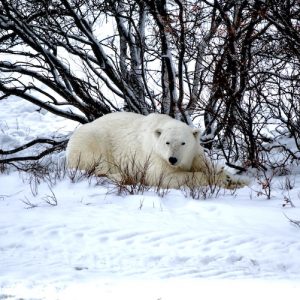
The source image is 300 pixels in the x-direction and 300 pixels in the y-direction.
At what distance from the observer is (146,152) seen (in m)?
6.53

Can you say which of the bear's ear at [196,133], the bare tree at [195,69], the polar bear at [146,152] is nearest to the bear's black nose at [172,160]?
the polar bear at [146,152]

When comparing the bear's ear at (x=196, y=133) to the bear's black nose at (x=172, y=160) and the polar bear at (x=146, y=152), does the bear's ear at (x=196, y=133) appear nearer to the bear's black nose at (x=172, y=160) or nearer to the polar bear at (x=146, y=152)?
the polar bear at (x=146, y=152)

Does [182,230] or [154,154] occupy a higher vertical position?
[154,154]

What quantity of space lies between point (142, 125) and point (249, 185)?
168cm

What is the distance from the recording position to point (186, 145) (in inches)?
239

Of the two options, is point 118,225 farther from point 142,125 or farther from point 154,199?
point 142,125

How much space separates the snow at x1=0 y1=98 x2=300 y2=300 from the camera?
277cm

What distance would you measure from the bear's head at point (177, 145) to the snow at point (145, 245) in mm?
816

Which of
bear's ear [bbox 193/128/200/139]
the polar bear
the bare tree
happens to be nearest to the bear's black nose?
the polar bear

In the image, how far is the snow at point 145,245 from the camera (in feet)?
9.09

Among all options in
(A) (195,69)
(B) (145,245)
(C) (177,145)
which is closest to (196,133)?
(C) (177,145)

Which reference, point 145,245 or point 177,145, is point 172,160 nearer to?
point 177,145

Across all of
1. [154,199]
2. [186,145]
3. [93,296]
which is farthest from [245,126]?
[93,296]

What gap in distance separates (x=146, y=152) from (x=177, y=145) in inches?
26.1
